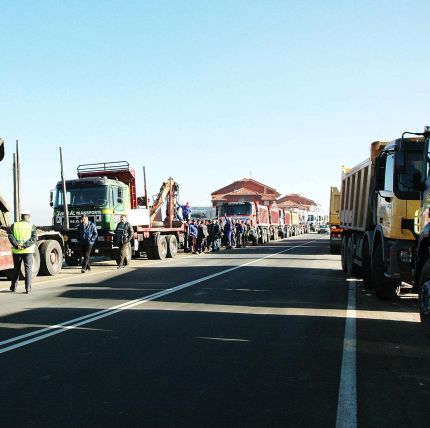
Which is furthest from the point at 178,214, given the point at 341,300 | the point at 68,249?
the point at 341,300

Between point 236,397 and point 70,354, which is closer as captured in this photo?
point 236,397

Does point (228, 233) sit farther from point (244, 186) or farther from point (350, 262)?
point (244, 186)

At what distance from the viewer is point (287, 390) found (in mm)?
4555

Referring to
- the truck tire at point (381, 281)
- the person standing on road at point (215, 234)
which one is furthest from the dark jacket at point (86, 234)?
the person standing on road at point (215, 234)

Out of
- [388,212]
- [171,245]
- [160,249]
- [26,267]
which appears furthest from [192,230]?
[388,212]

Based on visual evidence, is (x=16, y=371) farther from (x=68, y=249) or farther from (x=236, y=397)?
(x=68, y=249)

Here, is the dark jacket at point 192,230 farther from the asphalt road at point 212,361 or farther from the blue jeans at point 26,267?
the asphalt road at point 212,361

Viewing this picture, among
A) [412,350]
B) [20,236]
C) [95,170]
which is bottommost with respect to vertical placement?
[412,350]

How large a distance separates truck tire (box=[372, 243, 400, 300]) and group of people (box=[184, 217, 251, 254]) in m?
16.5

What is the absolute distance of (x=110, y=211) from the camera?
18.1 meters

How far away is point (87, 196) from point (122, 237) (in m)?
1.98

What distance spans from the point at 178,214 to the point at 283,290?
1454cm

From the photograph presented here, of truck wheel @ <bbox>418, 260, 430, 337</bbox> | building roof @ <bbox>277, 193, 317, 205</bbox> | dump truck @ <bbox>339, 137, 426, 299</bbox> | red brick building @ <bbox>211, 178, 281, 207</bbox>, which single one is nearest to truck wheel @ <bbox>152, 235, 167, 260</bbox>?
dump truck @ <bbox>339, 137, 426, 299</bbox>

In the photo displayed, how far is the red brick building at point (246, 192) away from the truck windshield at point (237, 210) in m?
66.4
